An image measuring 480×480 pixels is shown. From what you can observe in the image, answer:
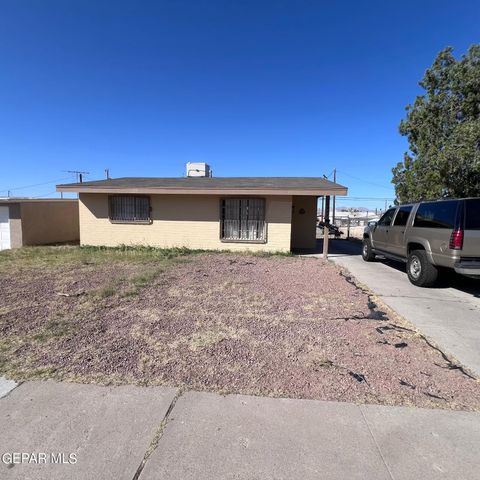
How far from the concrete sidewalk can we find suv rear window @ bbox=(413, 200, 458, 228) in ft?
15.3

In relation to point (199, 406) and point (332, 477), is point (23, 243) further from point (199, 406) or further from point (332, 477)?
point (332, 477)

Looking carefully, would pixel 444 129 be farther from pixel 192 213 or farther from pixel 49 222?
pixel 49 222

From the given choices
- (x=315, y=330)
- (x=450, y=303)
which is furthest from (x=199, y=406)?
(x=450, y=303)

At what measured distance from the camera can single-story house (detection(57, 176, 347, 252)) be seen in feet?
38.3

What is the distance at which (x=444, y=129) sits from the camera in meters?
13.9

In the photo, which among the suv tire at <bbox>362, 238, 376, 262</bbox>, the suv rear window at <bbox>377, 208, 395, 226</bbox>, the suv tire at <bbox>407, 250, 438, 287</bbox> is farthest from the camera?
the suv tire at <bbox>362, 238, 376, 262</bbox>

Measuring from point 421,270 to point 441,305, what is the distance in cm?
142

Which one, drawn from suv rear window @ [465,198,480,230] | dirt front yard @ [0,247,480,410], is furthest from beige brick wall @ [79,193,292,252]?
suv rear window @ [465,198,480,230]

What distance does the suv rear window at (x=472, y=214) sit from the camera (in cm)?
598

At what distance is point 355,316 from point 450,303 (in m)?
2.24

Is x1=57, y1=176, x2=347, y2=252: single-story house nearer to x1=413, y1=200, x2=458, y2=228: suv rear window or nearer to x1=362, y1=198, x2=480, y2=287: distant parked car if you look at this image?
x1=362, y1=198, x2=480, y2=287: distant parked car

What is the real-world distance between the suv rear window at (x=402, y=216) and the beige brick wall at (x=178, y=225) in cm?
393

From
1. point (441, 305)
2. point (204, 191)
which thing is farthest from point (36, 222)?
point (441, 305)

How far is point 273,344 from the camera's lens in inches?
155
